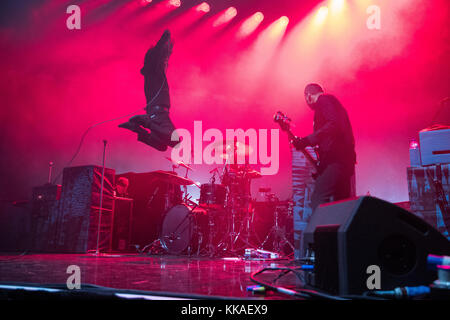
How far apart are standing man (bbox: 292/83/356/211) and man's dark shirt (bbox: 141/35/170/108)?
182 inches

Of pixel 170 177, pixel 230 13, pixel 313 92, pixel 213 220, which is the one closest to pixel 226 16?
pixel 230 13

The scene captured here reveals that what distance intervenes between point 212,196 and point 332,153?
4.11 metres

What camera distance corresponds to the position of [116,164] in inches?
323

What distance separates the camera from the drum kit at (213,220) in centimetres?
649

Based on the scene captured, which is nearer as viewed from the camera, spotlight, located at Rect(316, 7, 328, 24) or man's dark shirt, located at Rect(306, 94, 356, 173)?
man's dark shirt, located at Rect(306, 94, 356, 173)

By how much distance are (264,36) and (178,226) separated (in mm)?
5523

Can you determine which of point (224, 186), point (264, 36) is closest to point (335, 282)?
point (224, 186)

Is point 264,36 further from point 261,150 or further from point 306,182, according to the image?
point 306,182

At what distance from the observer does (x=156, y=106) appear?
670cm

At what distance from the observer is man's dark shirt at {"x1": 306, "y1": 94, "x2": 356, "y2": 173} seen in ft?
8.53

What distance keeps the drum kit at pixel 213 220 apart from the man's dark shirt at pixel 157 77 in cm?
159

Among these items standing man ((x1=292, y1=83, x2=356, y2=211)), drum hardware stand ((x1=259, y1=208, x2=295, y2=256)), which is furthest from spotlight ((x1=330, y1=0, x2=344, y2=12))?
standing man ((x1=292, y1=83, x2=356, y2=211))

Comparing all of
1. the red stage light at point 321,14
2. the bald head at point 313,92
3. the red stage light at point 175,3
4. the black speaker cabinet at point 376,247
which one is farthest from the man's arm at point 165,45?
the black speaker cabinet at point 376,247

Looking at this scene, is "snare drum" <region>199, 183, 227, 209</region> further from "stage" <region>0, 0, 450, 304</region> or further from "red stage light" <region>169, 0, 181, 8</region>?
"red stage light" <region>169, 0, 181, 8</region>
